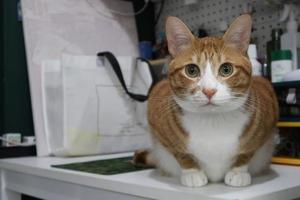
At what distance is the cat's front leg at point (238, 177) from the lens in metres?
0.62

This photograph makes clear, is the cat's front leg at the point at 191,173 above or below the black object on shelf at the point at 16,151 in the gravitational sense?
above

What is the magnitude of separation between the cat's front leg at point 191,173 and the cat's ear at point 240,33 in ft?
0.71

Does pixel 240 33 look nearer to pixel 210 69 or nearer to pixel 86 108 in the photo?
pixel 210 69

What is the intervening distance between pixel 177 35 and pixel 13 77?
31.3 inches

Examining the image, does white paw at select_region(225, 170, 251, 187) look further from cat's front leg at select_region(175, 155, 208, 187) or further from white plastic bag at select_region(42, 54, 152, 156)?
white plastic bag at select_region(42, 54, 152, 156)

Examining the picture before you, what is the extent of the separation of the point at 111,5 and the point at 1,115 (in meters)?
0.59

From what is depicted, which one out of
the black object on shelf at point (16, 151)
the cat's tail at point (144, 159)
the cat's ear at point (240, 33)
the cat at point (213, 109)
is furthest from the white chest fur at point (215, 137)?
the black object on shelf at point (16, 151)

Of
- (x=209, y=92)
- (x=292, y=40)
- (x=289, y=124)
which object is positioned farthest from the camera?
(x=292, y=40)

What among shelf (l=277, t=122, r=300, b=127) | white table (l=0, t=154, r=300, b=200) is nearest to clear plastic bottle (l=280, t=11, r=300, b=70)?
shelf (l=277, t=122, r=300, b=127)

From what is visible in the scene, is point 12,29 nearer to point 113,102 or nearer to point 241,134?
point 113,102

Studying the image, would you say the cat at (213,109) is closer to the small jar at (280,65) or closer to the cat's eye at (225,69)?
the cat's eye at (225,69)

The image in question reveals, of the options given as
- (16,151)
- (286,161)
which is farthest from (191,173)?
(16,151)

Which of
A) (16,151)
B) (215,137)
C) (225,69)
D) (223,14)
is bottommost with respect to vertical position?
(16,151)

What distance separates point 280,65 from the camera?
37.4 inches
